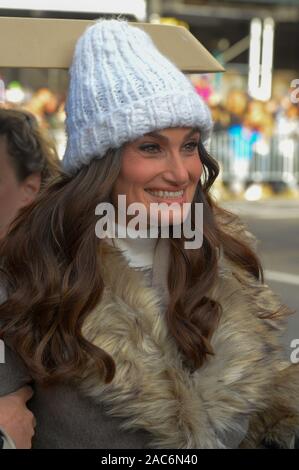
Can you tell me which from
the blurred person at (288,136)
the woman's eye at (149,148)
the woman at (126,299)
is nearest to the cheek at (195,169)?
the woman at (126,299)

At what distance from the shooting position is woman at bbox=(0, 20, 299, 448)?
7.38 ft

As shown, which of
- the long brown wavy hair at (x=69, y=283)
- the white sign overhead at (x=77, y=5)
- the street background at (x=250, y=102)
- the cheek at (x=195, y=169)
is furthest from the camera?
the street background at (x=250, y=102)

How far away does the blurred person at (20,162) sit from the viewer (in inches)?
133

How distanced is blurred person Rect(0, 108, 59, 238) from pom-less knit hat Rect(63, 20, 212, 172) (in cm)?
100

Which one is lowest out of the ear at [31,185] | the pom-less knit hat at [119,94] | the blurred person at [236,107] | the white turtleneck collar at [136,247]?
the white turtleneck collar at [136,247]

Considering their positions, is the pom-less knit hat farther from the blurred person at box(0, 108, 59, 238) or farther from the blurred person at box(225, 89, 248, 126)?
the blurred person at box(225, 89, 248, 126)

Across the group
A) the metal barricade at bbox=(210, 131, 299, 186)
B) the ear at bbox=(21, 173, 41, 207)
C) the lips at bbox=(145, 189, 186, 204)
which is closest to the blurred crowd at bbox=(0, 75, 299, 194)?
the metal barricade at bbox=(210, 131, 299, 186)

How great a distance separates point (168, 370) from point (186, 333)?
107 millimetres

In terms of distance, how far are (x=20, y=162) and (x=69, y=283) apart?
1.24 meters

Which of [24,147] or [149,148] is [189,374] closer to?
[149,148]

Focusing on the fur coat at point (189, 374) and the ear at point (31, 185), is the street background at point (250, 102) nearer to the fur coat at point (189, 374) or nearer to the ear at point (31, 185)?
the ear at point (31, 185)

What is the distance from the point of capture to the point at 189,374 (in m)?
2.33

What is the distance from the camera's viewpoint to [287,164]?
17.2m

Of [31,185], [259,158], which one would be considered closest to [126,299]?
[31,185]
